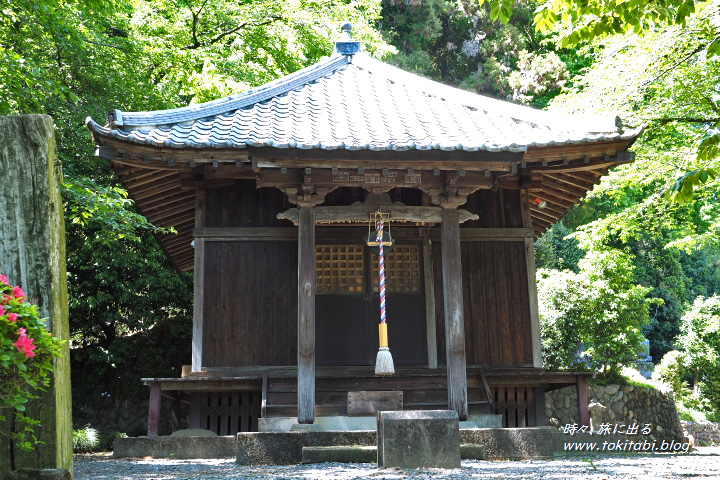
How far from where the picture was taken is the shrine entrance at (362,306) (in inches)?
402

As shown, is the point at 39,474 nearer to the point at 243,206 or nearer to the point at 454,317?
the point at 454,317

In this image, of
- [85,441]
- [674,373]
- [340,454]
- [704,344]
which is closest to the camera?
[340,454]

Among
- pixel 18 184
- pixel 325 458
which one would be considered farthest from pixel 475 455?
pixel 18 184

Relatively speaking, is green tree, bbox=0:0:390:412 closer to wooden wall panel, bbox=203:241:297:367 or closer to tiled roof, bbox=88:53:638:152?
wooden wall panel, bbox=203:241:297:367

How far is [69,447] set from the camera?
13.7 feet

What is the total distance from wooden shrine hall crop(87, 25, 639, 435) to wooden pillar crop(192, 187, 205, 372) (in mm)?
21

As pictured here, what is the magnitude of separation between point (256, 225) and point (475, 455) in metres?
4.50

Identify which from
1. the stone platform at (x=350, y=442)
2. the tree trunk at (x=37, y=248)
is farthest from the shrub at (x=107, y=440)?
the tree trunk at (x=37, y=248)

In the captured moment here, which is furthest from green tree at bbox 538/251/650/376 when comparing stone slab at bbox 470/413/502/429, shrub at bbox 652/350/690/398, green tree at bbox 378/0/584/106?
green tree at bbox 378/0/584/106

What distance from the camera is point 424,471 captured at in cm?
627

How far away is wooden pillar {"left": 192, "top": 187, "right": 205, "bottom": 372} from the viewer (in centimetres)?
972

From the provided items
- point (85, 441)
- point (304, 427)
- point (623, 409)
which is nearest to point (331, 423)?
point (304, 427)

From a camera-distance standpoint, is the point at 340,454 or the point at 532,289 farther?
the point at 532,289

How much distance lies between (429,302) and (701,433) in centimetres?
1415
